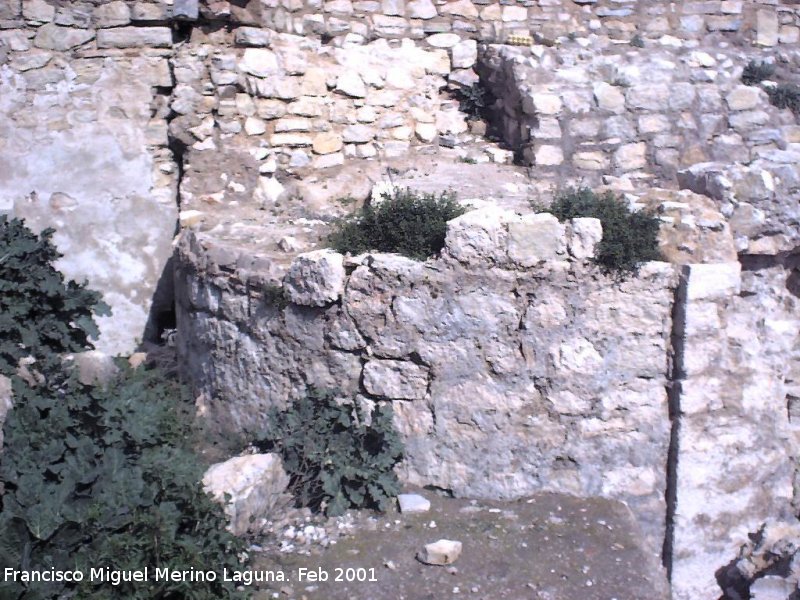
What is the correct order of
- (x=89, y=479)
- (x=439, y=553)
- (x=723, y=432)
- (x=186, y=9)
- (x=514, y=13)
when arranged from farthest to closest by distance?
(x=514, y=13), (x=186, y=9), (x=723, y=432), (x=439, y=553), (x=89, y=479)

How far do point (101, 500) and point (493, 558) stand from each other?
1.99m

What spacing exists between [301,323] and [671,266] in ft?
7.10

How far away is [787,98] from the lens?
7242 mm

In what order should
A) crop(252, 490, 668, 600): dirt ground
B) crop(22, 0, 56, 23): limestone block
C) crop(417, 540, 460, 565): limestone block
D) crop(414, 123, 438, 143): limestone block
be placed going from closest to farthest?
crop(252, 490, 668, 600): dirt ground
crop(417, 540, 460, 565): limestone block
crop(22, 0, 56, 23): limestone block
crop(414, 123, 438, 143): limestone block

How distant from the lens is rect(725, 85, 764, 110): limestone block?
7.05 metres

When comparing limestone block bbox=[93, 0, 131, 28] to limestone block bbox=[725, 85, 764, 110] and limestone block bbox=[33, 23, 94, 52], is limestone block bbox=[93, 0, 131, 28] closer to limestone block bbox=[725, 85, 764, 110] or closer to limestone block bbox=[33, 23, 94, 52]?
Result: limestone block bbox=[33, 23, 94, 52]

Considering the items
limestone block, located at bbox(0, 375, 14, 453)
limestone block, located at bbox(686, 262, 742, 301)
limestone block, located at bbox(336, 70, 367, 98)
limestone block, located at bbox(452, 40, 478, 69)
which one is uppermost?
limestone block, located at bbox(452, 40, 478, 69)

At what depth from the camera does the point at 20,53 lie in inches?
253

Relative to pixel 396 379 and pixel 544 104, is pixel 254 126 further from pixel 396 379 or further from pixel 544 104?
pixel 396 379

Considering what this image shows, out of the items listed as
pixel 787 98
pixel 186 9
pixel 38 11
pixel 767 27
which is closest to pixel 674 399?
pixel 787 98

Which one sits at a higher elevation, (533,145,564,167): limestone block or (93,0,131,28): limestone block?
(93,0,131,28): limestone block

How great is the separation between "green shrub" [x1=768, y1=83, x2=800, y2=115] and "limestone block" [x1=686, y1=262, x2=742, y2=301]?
2.80 metres

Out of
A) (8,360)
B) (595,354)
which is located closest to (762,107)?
(595,354)

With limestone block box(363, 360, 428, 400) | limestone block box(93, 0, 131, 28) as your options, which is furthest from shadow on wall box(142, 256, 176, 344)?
limestone block box(363, 360, 428, 400)
